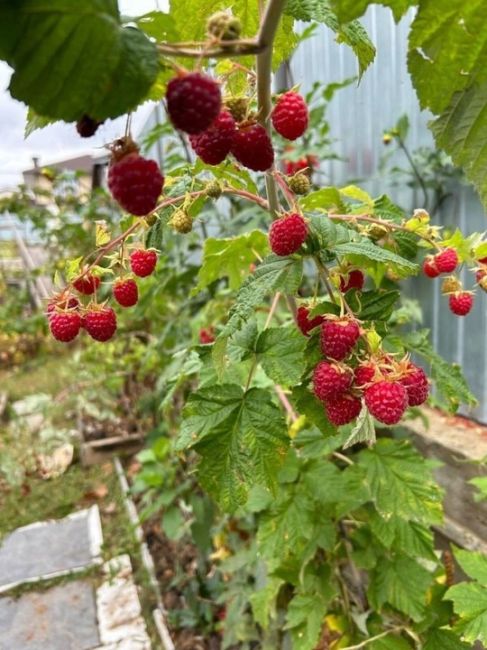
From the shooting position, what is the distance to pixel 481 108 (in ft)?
1.78

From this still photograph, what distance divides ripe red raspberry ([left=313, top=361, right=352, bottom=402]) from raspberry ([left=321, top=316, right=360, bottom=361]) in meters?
0.01

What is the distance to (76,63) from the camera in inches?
14.7

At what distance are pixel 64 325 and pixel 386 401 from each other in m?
0.40

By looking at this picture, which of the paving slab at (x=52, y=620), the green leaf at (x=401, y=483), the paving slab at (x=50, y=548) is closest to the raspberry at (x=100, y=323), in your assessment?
the green leaf at (x=401, y=483)

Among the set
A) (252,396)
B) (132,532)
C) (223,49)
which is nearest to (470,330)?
(252,396)

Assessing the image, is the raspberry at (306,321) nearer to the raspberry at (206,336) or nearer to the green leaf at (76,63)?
the green leaf at (76,63)

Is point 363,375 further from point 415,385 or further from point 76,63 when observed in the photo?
point 76,63

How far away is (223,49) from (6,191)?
4.13m

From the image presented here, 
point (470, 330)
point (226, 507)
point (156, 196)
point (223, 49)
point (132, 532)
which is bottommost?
point (132, 532)

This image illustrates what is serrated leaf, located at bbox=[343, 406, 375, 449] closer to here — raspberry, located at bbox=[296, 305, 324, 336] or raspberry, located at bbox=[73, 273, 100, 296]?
raspberry, located at bbox=[296, 305, 324, 336]

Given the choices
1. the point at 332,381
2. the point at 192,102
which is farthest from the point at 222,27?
the point at 332,381

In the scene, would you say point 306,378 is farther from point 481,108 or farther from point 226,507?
point 481,108

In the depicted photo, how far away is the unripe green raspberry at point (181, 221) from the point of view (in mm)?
691

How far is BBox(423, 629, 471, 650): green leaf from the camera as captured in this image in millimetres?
940
